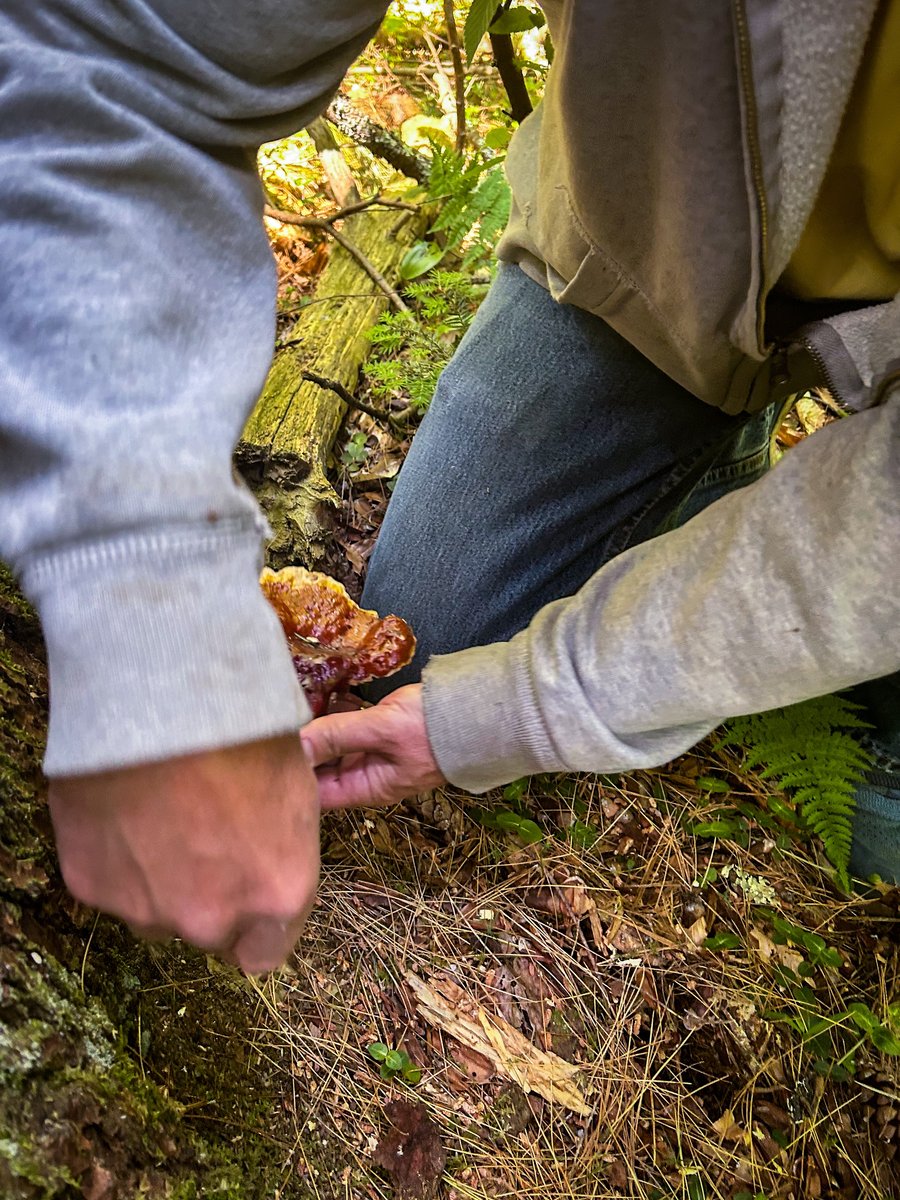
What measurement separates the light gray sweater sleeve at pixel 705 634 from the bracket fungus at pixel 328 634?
0.65 ft

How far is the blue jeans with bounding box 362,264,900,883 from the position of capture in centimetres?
247

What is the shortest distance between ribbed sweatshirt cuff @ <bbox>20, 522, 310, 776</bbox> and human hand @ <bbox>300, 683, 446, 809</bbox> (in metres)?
0.90

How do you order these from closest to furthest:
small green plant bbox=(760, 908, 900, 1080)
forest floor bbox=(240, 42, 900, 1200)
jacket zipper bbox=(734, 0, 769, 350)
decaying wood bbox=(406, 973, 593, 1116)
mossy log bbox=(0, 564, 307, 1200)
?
mossy log bbox=(0, 564, 307, 1200) → jacket zipper bbox=(734, 0, 769, 350) → forest floor bbox=(240, 42, 900, 1200) → decaying wood bbox=(406, 973, 593, 1116) → small green plant bbox=(760, 908, 900, 1080)

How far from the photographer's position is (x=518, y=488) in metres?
2.54

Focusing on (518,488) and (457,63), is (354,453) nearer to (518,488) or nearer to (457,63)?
(518,488)

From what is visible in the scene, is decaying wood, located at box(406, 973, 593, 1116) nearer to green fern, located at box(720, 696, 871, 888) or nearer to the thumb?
the thumb

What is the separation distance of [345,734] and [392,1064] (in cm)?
78

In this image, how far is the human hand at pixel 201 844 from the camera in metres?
0.95

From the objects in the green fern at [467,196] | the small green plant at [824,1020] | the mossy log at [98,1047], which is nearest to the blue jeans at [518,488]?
the green fern at [467,196]

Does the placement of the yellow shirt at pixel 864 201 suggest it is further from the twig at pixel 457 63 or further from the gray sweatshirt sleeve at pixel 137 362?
the twig at pixel 457 63

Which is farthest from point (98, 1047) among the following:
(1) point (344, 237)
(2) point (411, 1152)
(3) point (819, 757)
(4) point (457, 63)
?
(4) point (457, 63)

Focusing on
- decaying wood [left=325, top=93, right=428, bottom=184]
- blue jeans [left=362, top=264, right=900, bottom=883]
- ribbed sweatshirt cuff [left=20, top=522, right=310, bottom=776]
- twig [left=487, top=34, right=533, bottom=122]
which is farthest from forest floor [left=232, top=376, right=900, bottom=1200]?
decaying wood [left=325, top=93, right=428, bottom=184]

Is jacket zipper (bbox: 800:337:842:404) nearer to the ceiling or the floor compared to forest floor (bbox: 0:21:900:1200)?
nearer to the ceiling

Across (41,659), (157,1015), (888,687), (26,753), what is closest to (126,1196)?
(157,1015)
